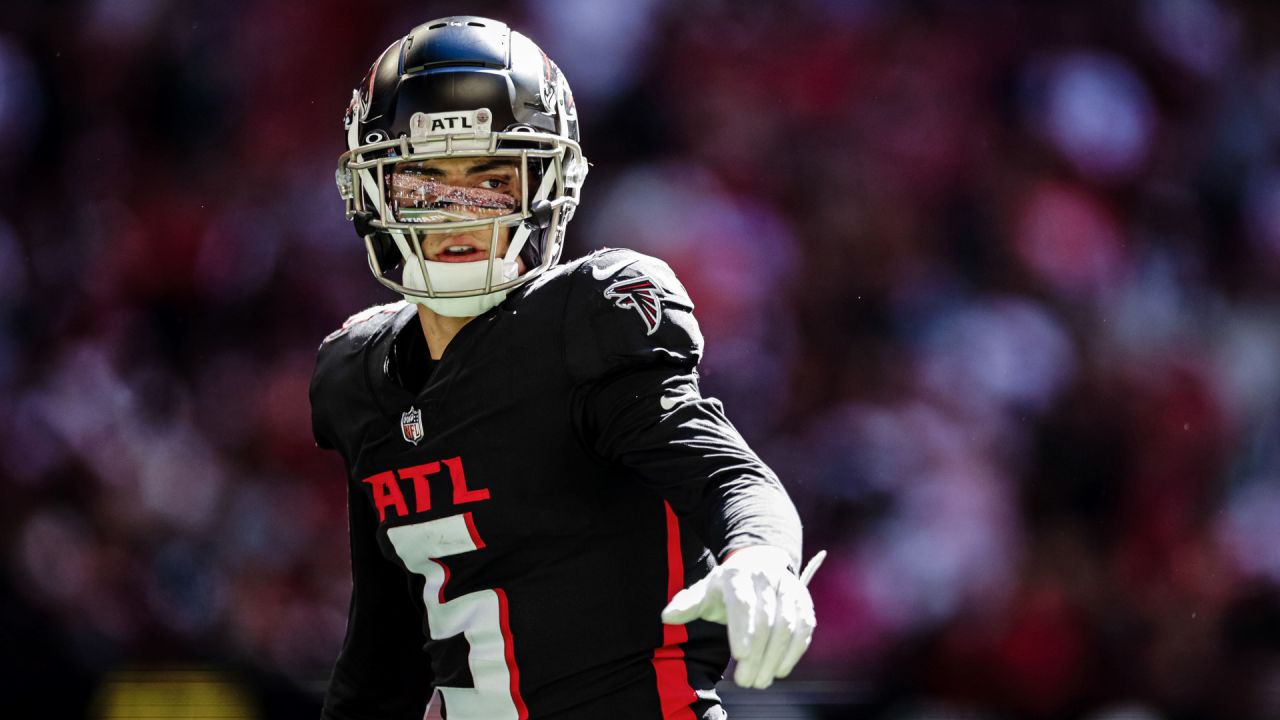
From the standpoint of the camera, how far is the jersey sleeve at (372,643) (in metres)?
2.02

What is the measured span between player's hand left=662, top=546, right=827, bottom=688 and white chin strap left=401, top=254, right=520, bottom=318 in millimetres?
606

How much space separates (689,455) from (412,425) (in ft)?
1.42

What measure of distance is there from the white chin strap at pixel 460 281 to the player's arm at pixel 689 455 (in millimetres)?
123

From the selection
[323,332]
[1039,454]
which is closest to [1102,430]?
[1039,454]

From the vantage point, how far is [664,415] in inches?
63.7

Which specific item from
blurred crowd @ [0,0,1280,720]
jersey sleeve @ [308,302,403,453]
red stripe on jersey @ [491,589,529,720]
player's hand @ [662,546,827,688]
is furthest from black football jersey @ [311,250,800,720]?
blurred crowd @ [0,0,1280,720]

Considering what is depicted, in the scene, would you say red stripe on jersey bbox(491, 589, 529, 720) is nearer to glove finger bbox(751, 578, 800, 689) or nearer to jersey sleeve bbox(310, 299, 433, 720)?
jersey sleeve bbox(310, 299, 433, 720)

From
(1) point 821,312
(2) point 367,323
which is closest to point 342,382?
(2) point 367,323

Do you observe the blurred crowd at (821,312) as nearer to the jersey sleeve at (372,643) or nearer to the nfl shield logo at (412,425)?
the jersey sleeve at (372,643)

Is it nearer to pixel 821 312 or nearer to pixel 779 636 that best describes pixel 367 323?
pixel 779 636

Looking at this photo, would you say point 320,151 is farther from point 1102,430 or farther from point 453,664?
point 453,664

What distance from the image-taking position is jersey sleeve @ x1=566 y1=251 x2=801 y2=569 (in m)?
1.52

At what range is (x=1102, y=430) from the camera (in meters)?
4.10

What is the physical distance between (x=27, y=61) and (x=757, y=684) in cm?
374
